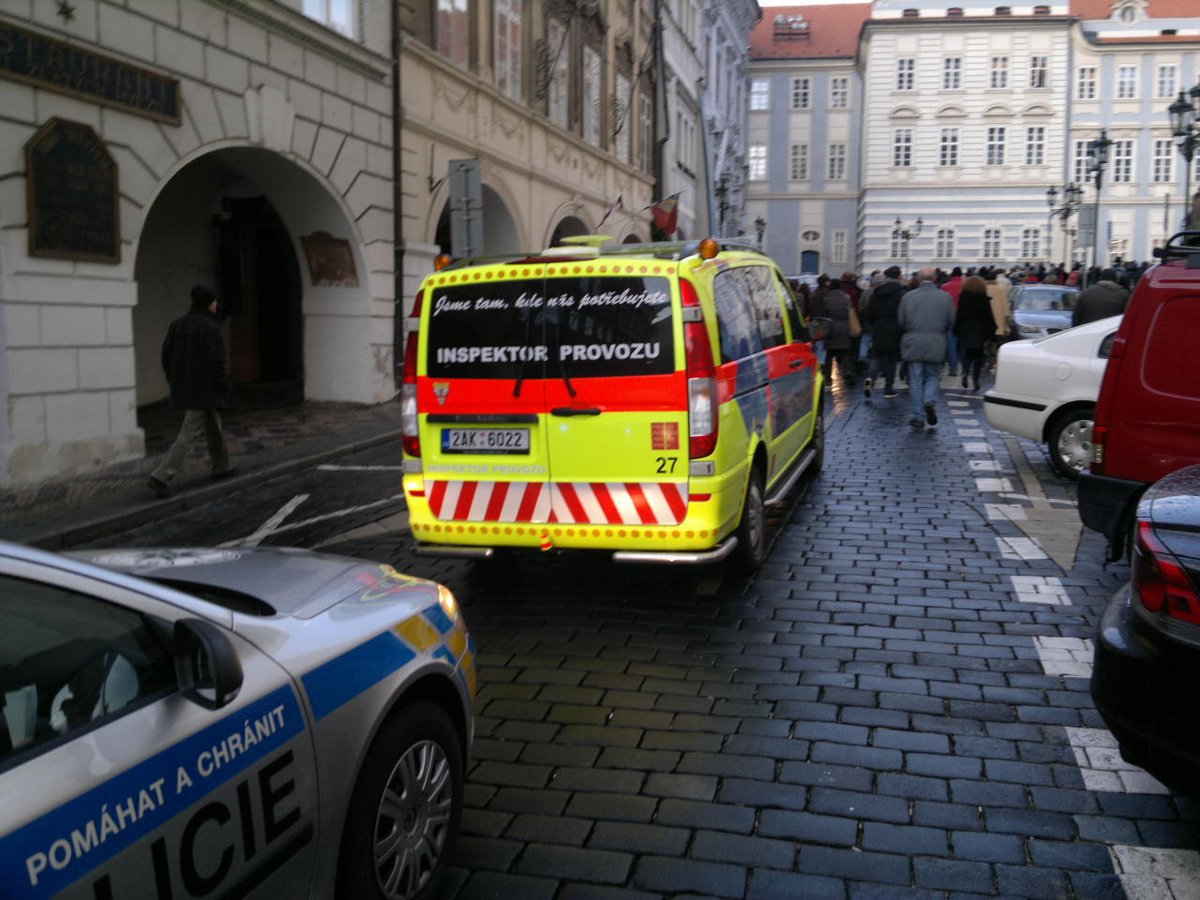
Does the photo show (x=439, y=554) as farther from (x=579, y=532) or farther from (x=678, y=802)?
(x=678, y=802)

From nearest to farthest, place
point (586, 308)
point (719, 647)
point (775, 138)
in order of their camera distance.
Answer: point (719, 647), point (586, 308), point (775, 138)

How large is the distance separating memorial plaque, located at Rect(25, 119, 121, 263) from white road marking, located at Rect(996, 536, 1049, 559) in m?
8.38

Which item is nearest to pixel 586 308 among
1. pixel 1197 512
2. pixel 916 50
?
pixel 1197 512

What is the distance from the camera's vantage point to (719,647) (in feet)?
18.9

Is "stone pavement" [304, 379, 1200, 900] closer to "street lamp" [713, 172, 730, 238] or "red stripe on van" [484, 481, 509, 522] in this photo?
"red stripe on van" [484, 481, 509, 522]

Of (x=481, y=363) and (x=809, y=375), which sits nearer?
(x=481, y=363)

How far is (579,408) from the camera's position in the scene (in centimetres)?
625

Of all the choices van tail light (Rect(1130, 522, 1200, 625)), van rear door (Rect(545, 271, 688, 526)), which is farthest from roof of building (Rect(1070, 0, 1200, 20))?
van tail light (Rect(1130, 522, 1200, 625))

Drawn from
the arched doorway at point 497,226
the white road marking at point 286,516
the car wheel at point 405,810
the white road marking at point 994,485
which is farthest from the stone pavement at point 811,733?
the arched doorway at point 497,226

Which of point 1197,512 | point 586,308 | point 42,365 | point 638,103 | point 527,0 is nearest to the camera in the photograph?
point 1197,512

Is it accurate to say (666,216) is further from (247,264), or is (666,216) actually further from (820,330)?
(820,330)

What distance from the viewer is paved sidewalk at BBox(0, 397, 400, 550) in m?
8.97

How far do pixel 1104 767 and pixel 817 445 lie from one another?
653 centimetres

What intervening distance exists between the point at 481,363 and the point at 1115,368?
3453 millimetres
